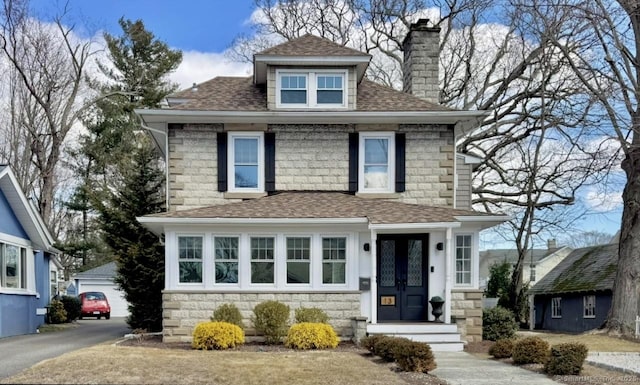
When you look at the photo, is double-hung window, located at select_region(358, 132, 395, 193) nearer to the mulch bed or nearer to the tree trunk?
the mulch bed

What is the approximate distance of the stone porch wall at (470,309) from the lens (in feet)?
51.2

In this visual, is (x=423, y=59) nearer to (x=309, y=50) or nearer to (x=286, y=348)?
(x=309, y=50)

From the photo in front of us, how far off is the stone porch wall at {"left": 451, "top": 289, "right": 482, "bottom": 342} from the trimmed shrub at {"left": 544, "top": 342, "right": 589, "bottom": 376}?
5.38m

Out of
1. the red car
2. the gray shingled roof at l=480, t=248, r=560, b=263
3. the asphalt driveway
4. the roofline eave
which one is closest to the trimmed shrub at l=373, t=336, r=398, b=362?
the asphalt driveway

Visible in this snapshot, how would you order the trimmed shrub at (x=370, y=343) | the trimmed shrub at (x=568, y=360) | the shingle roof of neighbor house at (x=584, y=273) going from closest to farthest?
the trimmed shrub at (x=568, y=360) < the trimmed shrub at (x=370, y=343) < the shingle roof of neighbor house at (x=584, y=273)

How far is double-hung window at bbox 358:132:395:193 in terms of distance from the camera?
655 inches

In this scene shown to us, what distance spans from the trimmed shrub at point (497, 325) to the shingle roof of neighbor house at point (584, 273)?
34.3 feet

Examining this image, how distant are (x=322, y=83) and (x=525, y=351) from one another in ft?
29.4

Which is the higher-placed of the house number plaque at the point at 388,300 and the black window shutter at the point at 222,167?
the black window shutter at the point at 222,167

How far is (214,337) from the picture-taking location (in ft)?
43.0

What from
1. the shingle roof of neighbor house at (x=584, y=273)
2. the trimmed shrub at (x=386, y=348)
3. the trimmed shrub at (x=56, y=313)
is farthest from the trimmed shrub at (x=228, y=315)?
the shingle roof of neighbor house at (x=584, y=273)

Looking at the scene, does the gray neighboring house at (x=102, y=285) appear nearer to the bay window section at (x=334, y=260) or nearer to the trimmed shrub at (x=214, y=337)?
the bay window section at (x=334, y=260)

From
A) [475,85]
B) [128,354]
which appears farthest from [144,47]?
[128,354]

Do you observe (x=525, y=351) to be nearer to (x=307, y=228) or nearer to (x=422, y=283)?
(x=422, y=283)
